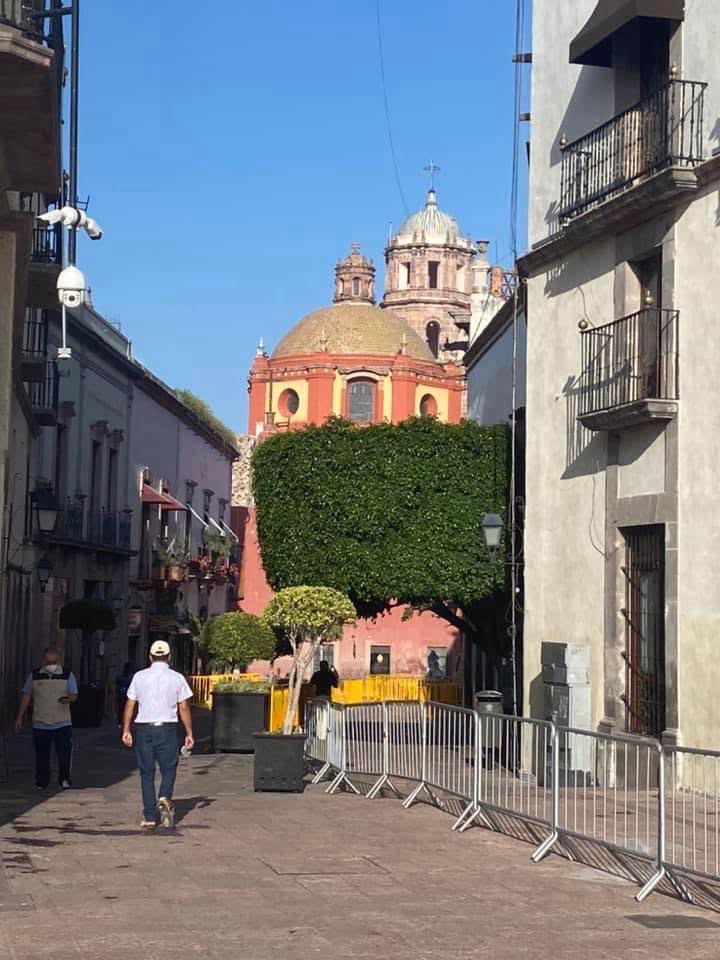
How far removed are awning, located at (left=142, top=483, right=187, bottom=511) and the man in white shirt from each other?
107 ft

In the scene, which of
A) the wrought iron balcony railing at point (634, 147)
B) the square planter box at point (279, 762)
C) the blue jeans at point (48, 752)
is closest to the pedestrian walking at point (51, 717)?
the blue jeans at point (48, 752)

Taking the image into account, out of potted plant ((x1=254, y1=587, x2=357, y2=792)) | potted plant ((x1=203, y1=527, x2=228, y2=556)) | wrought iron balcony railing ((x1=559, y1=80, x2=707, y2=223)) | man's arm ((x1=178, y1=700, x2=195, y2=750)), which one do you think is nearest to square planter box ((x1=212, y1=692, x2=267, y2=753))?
potted plant ((x1=254, y1=587, x2=357, y2=792))

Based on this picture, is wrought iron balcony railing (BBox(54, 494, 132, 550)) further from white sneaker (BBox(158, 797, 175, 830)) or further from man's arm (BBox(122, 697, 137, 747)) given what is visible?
white sneaker (BBox(158, 797, 175, 830))

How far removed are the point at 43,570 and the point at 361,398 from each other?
48.6m

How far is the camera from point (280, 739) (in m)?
16.8

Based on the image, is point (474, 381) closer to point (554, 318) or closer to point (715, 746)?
point (554, 318)

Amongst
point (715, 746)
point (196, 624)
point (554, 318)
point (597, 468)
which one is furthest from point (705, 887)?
point (196, 624)

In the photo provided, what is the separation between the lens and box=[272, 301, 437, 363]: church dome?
271 feet

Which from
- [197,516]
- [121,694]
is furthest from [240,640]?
[197,516]

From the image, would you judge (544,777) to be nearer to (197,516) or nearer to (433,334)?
(197,516)

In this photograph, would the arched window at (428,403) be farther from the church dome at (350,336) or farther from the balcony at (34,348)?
the balcony at (34,348)

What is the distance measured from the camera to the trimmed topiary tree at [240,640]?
2784cm

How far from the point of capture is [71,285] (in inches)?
580

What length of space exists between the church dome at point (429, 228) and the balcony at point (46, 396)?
3161 inches
